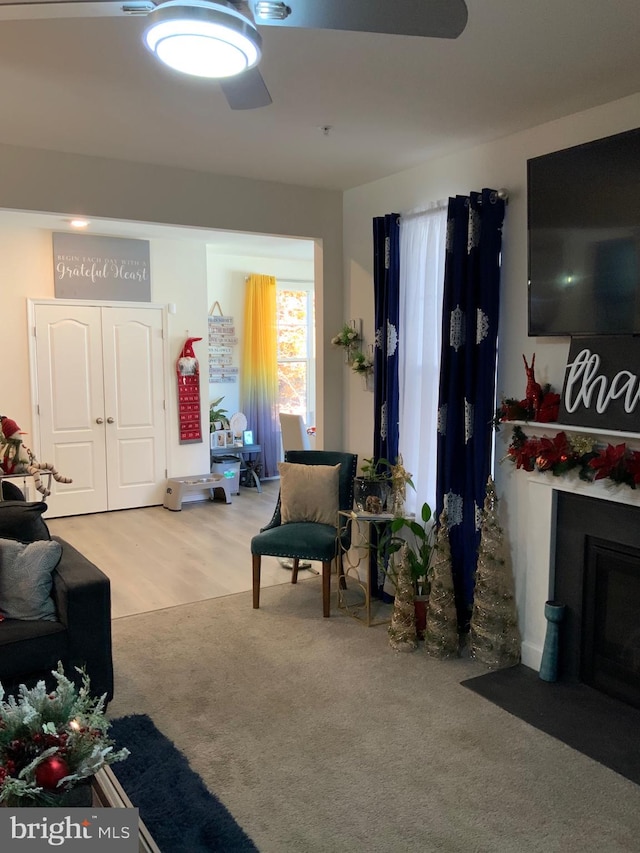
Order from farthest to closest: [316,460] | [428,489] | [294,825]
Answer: [316,460] < [428,489] < [294,825]

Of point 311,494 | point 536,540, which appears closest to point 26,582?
point 311,494

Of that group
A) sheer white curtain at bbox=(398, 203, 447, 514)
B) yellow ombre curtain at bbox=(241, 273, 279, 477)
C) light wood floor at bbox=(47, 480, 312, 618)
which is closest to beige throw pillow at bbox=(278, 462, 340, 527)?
sheer white curtain at bbox=(398, 203, 447, 514)

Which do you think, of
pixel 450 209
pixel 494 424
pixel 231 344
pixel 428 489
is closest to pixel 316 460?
pixel 428 489

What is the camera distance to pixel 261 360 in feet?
25.0

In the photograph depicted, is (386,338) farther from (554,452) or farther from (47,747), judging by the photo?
(47,747)

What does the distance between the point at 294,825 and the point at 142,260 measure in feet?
17.5

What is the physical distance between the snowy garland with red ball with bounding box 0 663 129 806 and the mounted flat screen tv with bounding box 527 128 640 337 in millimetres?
2357

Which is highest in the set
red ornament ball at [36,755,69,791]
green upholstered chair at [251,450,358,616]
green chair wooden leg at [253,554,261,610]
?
red ornament ball at [36,755,69,791]

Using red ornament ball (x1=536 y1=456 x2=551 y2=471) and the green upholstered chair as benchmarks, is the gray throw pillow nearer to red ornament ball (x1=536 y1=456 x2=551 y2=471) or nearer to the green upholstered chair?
the green upholstered chair

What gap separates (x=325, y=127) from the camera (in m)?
3.07

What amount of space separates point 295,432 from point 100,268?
2.39 m

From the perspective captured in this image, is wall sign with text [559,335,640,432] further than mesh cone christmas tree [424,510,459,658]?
No

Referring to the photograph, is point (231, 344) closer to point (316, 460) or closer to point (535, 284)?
point (316, 460)

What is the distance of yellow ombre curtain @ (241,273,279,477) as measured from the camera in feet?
24.7
